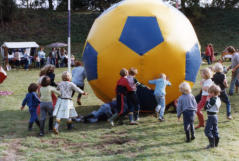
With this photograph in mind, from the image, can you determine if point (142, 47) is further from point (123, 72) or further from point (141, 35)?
point (123, 72)

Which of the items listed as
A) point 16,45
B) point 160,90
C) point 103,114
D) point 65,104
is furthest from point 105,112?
point 16,45

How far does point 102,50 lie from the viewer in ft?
22.8

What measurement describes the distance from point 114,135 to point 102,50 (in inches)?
76.8

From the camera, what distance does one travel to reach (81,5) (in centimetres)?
3831

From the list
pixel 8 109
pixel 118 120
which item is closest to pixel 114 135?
pixel 118 120

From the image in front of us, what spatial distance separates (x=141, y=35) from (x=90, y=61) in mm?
1337

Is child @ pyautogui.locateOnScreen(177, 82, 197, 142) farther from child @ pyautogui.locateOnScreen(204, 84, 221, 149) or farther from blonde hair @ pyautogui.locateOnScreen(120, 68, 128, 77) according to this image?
blonde hair @ pyautogui.locateOnScreen(120, 68, 128, 77)

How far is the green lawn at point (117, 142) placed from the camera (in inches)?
195

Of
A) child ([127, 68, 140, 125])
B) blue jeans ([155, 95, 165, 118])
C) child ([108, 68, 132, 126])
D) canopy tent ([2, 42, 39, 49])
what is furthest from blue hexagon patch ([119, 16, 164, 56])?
canopy tent ([2, 42, 39, 49])

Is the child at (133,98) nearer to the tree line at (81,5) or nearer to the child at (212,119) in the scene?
the child at (212,119)

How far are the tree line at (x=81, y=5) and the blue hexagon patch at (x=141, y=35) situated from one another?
2516cm

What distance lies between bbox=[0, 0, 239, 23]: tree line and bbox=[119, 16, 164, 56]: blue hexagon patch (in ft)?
82.5

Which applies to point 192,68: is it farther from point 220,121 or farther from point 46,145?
point 46,145

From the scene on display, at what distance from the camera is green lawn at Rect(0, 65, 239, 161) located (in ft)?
16.3
